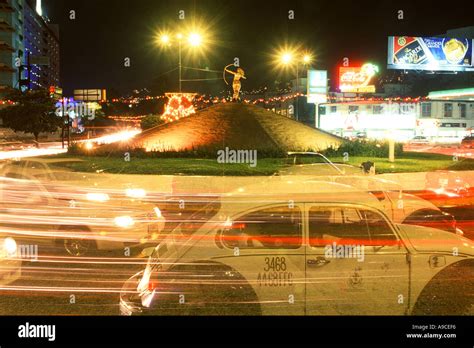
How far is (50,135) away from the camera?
7419cm

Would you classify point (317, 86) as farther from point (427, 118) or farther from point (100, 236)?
point (100, 236)

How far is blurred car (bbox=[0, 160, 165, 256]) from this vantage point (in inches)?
387

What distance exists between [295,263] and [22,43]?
10668 centimetres

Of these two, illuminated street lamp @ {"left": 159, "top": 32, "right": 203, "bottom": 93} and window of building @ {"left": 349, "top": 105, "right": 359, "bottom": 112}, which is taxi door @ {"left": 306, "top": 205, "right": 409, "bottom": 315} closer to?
illuminated street lamp @ {"left": 159, "top": 32, "right": 203, "bottom": 93}

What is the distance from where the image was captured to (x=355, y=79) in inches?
2450

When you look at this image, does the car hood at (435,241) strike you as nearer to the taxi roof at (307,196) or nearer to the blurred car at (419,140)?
the taxi roof at (307,196)

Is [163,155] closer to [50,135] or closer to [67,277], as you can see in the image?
[67,277]

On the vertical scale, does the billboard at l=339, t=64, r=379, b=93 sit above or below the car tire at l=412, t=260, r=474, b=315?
above

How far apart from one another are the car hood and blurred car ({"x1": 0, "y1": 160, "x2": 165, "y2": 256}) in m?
5.17

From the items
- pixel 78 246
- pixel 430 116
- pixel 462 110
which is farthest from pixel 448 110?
pixel 78 246

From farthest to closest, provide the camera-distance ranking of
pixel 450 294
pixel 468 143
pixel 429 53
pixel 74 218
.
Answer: pixel 429 53, pixel 468 143, pixel 74 218, pixel 450 294

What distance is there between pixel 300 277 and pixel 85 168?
2043 cm

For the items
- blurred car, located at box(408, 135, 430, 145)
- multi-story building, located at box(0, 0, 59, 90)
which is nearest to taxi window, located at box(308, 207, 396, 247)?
blurred car, located at box(408, 135, 430, 145)
